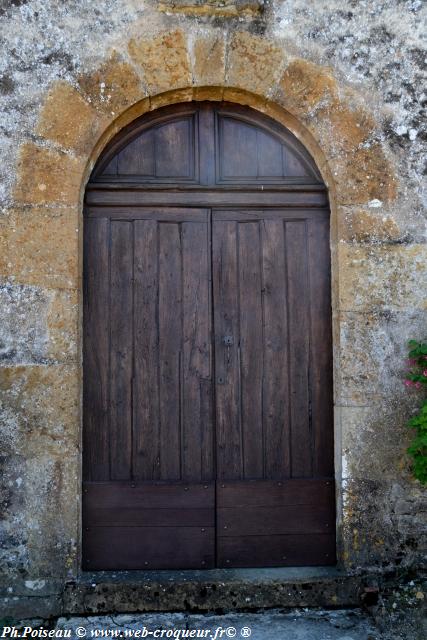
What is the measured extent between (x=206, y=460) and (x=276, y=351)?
74 centimetres

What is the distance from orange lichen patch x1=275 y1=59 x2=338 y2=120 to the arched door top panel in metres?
0.21

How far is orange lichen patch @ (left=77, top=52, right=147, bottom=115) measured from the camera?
3863mm

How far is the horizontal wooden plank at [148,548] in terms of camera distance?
390 cm

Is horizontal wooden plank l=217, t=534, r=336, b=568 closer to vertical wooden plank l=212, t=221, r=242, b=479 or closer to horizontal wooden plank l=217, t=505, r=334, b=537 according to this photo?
horizontal wooden plank l=217, t=505, r=334, b=537

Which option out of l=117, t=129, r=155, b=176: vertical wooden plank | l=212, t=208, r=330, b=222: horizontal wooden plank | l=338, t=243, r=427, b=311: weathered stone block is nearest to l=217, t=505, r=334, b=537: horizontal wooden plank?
l=338, t=243, r=427, b=311: weathered stone block

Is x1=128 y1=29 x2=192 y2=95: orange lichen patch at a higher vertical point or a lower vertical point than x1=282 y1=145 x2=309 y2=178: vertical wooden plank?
higher

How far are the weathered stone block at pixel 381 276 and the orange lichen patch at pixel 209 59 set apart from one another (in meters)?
1.19

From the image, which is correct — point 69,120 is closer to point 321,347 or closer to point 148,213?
point 148,213

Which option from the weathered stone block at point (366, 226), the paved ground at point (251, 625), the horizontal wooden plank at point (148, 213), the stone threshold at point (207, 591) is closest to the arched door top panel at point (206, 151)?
the horizontal wooden plank at point (148, 213)

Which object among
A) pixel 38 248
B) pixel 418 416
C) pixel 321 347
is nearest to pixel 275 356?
pixel 321 347

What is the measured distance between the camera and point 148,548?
3932 mm

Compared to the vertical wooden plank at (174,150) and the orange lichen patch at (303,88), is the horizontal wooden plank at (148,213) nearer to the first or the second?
the vertical wooden plank at (174,150)

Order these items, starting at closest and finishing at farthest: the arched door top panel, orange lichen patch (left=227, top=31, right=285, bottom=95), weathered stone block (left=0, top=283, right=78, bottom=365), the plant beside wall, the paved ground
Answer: the paved ground → the plant beside wall → weathered stone block (left=0, top=283, right=78, bottom=365) → orange lichen patch (left=227, top=31, right=285, bottom=95) → the arched door top panel

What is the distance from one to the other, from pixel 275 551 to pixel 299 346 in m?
1.17
